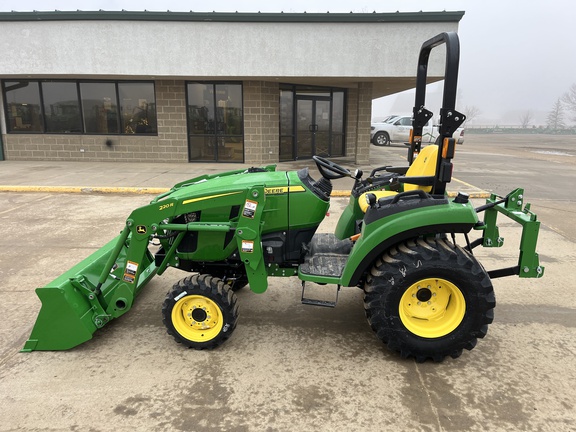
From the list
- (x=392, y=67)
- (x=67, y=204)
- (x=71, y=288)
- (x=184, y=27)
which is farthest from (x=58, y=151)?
(x=71, y=288)

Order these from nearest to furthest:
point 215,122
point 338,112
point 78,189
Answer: point 78,189 < point 215,122 < point 338,112

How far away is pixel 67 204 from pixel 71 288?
540 cm

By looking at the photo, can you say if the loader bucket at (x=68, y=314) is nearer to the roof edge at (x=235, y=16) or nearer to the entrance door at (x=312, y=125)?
the roof edge at (x=235, y=16)

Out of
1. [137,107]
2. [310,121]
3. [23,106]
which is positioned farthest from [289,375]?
[23,106]

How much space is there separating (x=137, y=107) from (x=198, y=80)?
2.18 meters

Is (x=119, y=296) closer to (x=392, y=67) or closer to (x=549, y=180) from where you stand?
(x=392, y=67)

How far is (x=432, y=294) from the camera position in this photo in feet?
9.52

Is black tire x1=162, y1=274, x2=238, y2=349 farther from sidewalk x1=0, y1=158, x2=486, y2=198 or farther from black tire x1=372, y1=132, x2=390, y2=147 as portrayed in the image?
black tire x1=372, y1=132, x2=390, y2=147

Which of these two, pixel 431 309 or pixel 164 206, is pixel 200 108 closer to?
pixel 164 206

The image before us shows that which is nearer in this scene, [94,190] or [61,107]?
[94,190]

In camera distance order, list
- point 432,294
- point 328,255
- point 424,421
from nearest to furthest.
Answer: point 424,421, point 432,294, point 328,255

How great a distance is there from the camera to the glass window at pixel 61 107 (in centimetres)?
1305

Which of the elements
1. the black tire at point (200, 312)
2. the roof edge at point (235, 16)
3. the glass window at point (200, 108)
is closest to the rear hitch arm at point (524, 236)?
the black tire at point (200, 312)

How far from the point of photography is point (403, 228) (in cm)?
277
